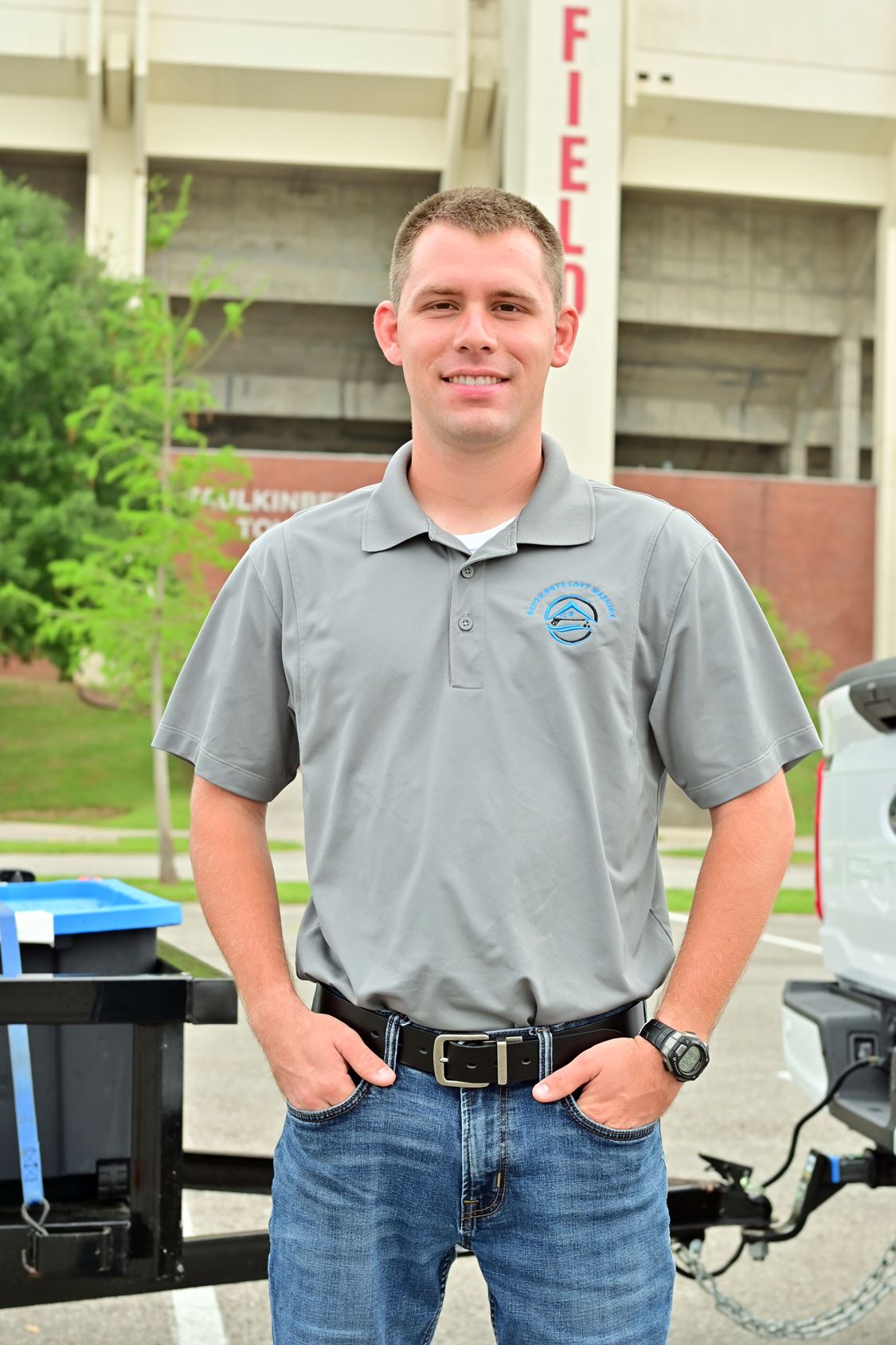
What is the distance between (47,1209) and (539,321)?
193 cm

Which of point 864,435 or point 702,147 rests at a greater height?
point 702,147

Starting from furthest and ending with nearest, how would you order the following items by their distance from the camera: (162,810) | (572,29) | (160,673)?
(572,29)
(160,673)
(162,810)

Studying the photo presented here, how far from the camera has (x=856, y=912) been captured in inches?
169

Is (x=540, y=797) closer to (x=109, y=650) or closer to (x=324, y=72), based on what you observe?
(x=109, y=650)

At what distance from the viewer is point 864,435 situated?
42.4m

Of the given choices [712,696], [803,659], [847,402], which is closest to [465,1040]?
[712,696]

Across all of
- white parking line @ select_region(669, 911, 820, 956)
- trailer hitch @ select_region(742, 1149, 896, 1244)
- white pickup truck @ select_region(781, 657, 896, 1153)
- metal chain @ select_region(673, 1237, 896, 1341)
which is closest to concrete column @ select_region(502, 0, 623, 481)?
white parking line @ select_region(669, 911, 820, 956)

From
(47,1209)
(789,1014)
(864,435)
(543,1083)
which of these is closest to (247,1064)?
(789,1014)

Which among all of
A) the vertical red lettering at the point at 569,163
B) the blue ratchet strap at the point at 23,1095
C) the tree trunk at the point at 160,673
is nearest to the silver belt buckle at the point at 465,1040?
the blue ratchet strap at the point at 23,1095

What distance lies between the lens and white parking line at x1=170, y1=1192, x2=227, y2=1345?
4.43m

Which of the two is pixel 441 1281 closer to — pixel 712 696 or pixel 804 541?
pixel 712 696

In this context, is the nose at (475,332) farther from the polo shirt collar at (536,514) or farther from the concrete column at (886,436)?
the concrete column at (886,436)

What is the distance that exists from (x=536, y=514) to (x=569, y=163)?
106 feet

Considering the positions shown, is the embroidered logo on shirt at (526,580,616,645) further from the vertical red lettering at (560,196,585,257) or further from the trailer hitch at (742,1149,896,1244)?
the vertical red lettering at (560,196,585,257)
